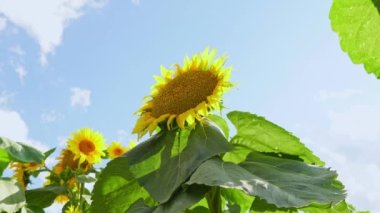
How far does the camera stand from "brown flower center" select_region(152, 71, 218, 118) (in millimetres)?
1689

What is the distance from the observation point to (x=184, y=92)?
1723 mm

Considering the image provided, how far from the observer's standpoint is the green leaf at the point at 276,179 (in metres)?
1.29

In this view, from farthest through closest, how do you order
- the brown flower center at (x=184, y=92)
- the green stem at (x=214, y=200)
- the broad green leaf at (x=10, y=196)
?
the broad green leaf at (x=10, y=196)
the brown flower center at (x=184, y=92)
the green stem at (x=214, y=200)

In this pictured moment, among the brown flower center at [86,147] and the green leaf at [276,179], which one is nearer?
the green leaf at [276,179]

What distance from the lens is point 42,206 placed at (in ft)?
10.4

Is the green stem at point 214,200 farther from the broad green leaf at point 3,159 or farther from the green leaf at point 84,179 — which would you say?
the green leaf at point 84,179

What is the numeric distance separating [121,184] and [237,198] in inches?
14.5

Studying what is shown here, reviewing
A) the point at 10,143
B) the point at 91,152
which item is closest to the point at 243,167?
the point at 10,143

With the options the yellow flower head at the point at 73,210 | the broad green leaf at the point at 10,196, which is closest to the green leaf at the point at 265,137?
the broad green leaf at the point at 10,196

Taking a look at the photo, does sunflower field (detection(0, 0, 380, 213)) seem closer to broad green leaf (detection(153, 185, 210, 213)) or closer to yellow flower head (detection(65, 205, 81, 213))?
broad green leaf (detection(153, 185, 210, 213))

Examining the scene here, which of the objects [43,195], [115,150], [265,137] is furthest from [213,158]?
[115,150]

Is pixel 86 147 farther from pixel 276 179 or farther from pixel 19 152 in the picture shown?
pixel 276 179

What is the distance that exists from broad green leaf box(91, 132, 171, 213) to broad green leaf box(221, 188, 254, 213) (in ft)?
0.83

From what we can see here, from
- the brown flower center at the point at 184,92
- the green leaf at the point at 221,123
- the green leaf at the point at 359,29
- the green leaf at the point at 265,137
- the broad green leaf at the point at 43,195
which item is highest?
the broad green leaf at the point at 43,195
